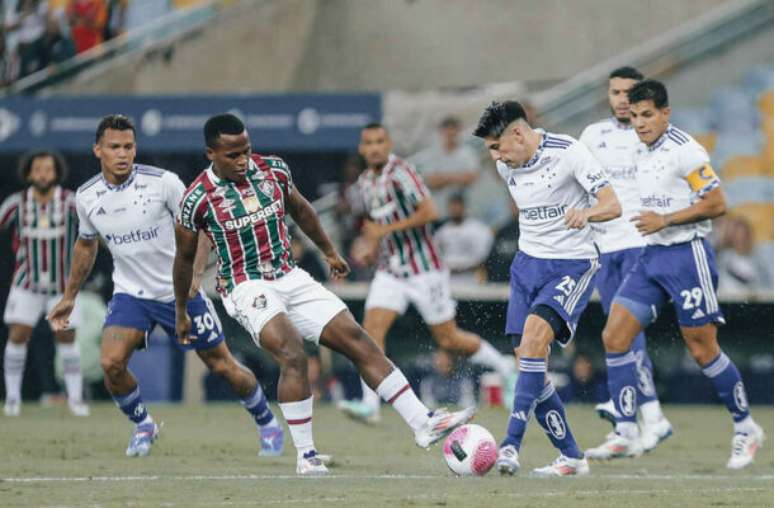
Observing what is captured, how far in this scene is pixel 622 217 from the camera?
11453 millimetres

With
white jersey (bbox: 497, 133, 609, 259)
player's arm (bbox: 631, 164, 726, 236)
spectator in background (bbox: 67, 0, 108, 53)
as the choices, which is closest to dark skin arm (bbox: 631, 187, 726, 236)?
player's arm (bbox: 631, 164, 726, 236)

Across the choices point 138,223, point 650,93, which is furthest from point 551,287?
point 138,223

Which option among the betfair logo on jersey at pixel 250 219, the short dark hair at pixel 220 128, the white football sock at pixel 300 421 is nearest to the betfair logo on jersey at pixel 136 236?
the betfair logo on jersey at pixel 250 219

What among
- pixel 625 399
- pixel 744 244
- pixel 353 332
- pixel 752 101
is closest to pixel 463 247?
pixel 744 244

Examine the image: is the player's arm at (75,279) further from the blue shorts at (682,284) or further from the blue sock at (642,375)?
the blue sock at (642,375)

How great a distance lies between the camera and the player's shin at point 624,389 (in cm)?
1067

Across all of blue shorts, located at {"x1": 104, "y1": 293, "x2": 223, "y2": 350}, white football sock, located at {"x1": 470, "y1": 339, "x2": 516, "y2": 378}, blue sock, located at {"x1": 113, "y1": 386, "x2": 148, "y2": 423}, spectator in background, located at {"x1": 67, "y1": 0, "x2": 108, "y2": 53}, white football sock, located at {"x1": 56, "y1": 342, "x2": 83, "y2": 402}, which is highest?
spectator in background, located at {"x1": 67, "y1": 0, "x2": 108, "y2": 53}

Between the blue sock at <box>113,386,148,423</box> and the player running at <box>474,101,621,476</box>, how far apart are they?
112 inches

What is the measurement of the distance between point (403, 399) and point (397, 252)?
495 cm

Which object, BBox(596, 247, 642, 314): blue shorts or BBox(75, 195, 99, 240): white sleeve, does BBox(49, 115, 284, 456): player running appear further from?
BBox(596, 247, 642, 314): blue shorts

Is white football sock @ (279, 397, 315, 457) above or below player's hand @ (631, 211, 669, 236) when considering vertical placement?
below

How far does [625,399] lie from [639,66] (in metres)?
8.69

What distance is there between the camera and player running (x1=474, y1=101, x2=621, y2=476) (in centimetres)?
887

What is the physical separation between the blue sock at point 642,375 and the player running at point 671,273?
21.4 inches
